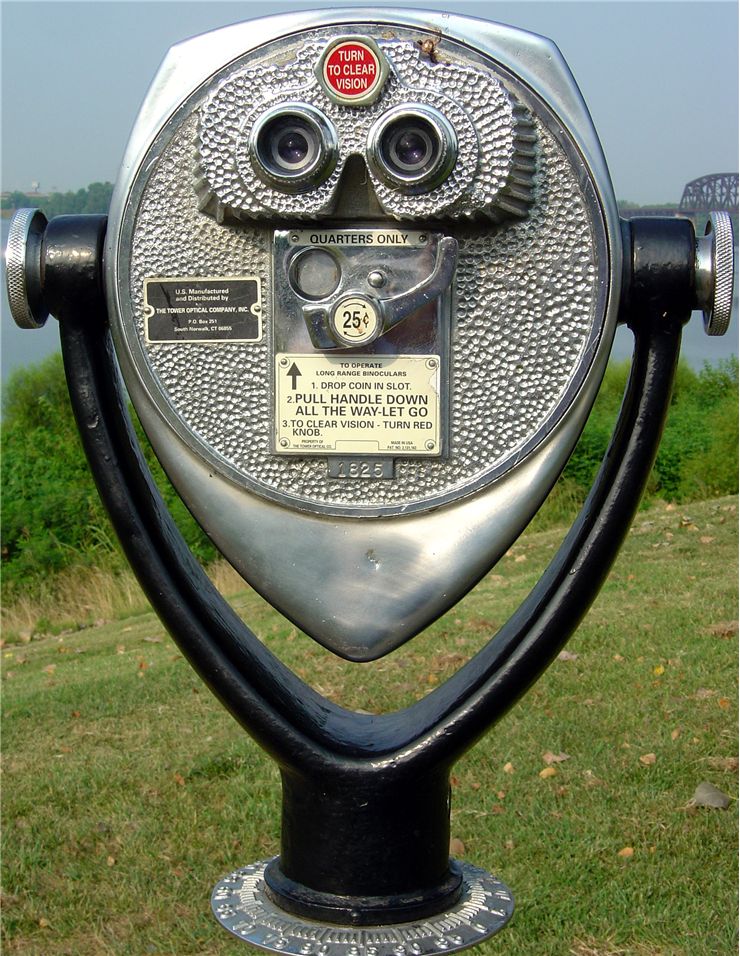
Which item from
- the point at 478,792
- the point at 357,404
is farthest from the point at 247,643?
the point at 478,792

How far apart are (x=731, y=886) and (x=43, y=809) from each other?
6.31 feet

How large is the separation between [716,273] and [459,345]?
434 millimetres

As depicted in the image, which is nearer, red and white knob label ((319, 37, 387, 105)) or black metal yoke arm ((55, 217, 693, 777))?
red and white knob label ((319, 37, 387, 105))

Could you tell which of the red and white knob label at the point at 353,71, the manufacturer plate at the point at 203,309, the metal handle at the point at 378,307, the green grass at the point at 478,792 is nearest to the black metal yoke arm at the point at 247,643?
the manufacturer plate at the point at 203,309

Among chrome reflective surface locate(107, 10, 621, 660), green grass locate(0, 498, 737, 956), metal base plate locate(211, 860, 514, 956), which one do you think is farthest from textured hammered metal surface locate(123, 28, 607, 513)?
green grass locate(0, 498, 737, 956)

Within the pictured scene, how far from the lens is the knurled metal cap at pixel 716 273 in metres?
2.01

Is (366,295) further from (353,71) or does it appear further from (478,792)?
(478,792)

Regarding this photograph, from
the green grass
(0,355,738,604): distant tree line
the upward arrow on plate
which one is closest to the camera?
the upward arrow on plate

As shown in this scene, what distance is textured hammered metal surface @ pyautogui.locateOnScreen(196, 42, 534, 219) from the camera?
1874mm

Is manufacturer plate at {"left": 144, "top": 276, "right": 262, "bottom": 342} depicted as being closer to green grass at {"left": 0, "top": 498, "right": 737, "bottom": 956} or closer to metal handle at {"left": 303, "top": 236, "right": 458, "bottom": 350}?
metal handle at {"left": 303, "top": 236, "right": 458, "bottom": 350}

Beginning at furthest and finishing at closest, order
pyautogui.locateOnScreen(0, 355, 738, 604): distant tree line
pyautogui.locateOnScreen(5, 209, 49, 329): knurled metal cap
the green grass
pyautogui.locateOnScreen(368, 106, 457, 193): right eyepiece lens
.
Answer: pyautogui.locateOnScreen(0, 355, 738, 604): distant tree line
the green grass
pyautogui.locateOnScreen(5, 209, 49, 329): knurled metal cap
pyautogui.locateOnScreen(368, 106, 457, 193): right eyepiece lens

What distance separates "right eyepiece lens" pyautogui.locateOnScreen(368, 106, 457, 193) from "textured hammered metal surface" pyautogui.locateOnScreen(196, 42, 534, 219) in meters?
0.02

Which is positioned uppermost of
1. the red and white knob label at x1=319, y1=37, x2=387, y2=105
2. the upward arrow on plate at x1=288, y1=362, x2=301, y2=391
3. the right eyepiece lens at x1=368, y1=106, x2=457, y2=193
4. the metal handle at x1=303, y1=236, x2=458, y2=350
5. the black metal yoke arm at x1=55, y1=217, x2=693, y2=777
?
the red and white knob label at x1=319, y1=37, x2=387, y2=105

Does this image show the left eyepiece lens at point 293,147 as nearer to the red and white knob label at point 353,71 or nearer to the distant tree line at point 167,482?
the red and white knob label at point 353,71
